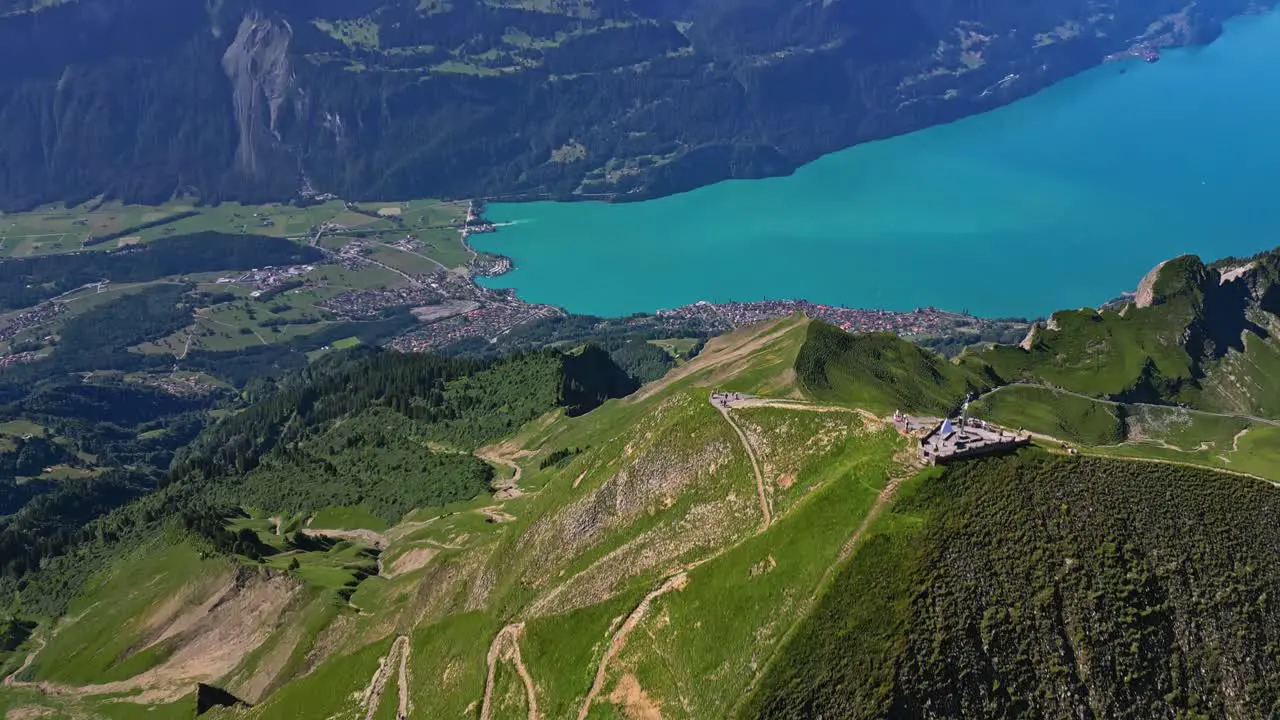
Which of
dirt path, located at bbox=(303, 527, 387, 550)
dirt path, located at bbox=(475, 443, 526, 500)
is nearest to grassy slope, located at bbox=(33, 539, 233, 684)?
dirt path, located at bbox=(303, 527, 387, 550)

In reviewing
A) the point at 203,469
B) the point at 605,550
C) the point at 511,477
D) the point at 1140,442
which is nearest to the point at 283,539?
the point at 511,477

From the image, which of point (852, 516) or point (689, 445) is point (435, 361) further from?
point (852, 516)

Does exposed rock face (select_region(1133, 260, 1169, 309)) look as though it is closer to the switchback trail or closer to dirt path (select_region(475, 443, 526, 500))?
the switchback trail

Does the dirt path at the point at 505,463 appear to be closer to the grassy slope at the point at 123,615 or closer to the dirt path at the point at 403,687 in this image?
the grassy slope at the point at 123,615

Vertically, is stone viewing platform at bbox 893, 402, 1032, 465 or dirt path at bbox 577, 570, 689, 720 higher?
stone viewing platform at bbox 893, 402, 1032, 465

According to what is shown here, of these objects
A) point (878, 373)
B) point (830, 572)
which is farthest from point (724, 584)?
point (878, 373)

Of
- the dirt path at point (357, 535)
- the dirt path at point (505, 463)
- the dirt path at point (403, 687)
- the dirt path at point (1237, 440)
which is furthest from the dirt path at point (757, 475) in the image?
the dirt path at point (1237, 440)
